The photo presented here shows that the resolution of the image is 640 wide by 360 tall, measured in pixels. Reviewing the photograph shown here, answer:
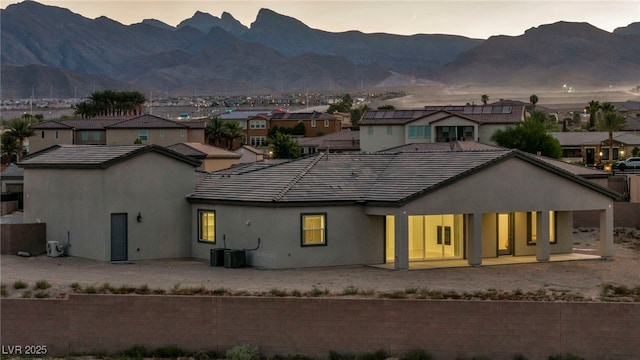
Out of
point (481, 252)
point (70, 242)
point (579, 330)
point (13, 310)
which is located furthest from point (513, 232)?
point (13, 310)

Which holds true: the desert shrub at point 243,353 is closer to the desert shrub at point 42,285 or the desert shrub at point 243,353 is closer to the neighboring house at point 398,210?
the desert shrub at point 42,285

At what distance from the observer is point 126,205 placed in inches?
1587

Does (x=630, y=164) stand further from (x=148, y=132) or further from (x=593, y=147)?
(x=148, y=132)

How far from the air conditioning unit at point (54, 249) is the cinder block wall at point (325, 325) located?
1166 cm

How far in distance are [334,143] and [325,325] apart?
7891cm

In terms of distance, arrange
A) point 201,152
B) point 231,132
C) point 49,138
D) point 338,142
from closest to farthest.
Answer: point 201,152, point 49,138, point 338,142, point 231,132

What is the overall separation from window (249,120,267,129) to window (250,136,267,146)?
2.14 m

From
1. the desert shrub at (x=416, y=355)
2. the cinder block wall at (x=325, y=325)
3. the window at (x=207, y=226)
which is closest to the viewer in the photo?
the desert shrub at (x=416, y=355)

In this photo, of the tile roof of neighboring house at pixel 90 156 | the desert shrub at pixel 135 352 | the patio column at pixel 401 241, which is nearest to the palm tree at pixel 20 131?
the tile roof of neighboring house at pixel 90 156

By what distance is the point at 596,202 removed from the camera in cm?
4169

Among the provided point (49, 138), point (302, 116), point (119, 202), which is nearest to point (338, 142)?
point (49, 138)

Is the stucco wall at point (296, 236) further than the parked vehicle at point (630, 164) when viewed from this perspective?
No

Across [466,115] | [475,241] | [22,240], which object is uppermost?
[466,115]

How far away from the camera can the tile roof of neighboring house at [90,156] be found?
133 ft
